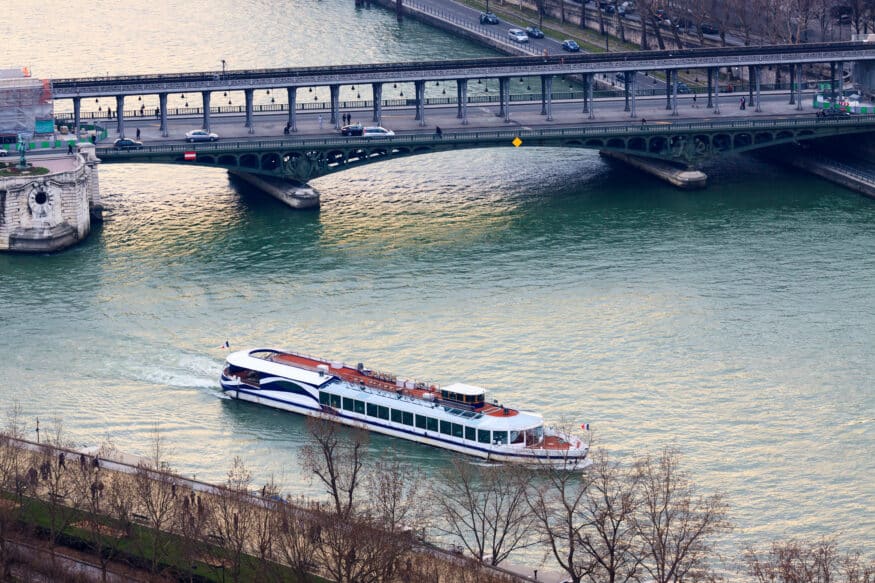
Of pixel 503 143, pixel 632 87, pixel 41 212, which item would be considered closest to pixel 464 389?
pixel 41 212

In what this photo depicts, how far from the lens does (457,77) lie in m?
130

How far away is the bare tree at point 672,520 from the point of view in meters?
66.9

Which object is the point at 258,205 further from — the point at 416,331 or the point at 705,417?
the point at 705,417

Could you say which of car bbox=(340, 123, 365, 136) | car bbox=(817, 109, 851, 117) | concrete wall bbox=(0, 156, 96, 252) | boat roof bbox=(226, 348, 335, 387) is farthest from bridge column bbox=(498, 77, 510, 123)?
boat roof bbox=(226, 348, 335, 387)

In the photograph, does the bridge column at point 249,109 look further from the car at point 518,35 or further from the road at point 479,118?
the car at point 518,35

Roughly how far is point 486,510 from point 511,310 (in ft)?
83.7

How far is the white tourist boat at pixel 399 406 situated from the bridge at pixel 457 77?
39168mm

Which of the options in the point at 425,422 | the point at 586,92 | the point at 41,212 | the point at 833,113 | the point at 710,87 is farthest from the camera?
the point at 710,87

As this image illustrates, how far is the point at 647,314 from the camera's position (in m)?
97.9

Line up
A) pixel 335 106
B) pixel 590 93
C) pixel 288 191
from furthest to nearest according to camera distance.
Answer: pixel 590 93 < pixel 335 106 < pixel 288 191

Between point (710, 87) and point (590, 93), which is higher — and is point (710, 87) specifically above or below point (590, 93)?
above

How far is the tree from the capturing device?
69812 mm

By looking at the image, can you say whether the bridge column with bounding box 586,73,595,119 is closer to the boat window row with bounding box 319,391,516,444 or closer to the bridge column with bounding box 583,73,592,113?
the bridge column with bounding box 583,73,592,113

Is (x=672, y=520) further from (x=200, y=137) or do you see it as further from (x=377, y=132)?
(x=200, y=137)
